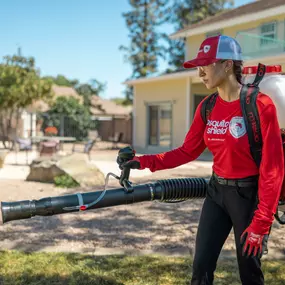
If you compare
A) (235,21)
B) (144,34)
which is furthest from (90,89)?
(235,21)

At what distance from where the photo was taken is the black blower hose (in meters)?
2.37

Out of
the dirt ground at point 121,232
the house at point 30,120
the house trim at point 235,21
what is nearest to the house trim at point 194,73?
the house trim at point 235,21

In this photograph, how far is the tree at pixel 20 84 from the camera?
64.3 feet

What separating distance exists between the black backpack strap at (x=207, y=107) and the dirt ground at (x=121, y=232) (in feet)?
6.69

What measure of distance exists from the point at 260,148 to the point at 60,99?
91.4ft

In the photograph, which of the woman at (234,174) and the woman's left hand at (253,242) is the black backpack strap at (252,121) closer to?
the woman at (234,174)

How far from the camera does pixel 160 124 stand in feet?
64.3

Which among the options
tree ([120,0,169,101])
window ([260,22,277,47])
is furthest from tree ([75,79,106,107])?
window ([260,22,277,47])

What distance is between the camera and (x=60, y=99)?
2919 centimetres

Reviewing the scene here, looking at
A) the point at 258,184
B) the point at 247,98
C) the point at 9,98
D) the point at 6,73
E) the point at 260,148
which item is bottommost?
the point at 258,184

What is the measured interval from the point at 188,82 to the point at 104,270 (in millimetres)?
14436

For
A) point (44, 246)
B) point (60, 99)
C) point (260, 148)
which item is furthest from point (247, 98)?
point (60, 99)

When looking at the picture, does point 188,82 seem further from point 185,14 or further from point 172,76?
point 185,14

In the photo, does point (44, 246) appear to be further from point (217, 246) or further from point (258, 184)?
point (258, 184)
